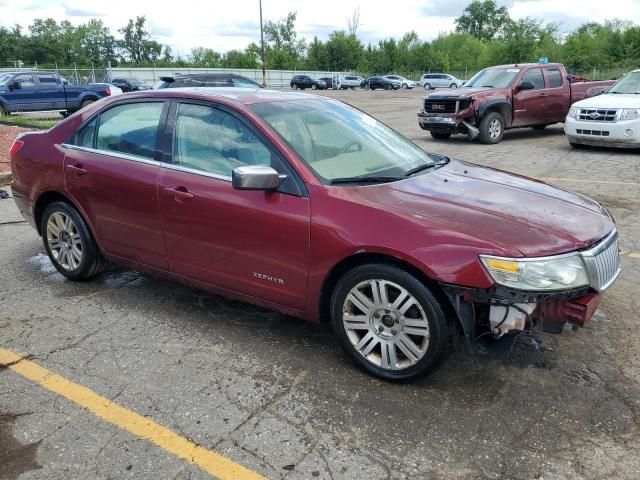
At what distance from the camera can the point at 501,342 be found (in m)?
3.01

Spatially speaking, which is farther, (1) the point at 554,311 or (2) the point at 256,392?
(2) the point at 256,392

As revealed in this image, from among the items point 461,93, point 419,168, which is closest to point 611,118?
point 461,93

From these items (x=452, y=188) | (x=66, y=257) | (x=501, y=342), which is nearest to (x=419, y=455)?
(x=501, y=342)

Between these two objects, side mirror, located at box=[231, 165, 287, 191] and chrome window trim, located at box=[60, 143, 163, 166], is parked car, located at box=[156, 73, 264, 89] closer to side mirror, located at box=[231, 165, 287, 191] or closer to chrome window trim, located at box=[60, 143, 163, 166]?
chrome window trim, located at box=[60, 143, 163, 166]

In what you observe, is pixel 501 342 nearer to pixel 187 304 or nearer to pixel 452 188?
pixel 452 188

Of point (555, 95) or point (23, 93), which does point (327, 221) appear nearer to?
point (555, 95)

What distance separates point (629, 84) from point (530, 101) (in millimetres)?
2276

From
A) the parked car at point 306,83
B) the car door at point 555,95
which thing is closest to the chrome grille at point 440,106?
the car door at point 555,95

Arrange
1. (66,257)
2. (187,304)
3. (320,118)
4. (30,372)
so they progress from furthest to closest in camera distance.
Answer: (66,257), (187,304), (320,118), (30,372)

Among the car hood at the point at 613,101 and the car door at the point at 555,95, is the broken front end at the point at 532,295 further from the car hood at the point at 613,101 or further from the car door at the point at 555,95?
the car door at the point at 555,95

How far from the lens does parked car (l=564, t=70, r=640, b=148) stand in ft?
34.9

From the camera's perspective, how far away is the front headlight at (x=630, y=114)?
10.5 metres

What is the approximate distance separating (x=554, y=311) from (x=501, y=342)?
1.03 ft

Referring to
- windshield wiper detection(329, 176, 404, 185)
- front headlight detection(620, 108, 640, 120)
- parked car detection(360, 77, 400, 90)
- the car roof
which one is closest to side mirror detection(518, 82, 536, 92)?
front headlight detection(620, 108, 640, 120)
